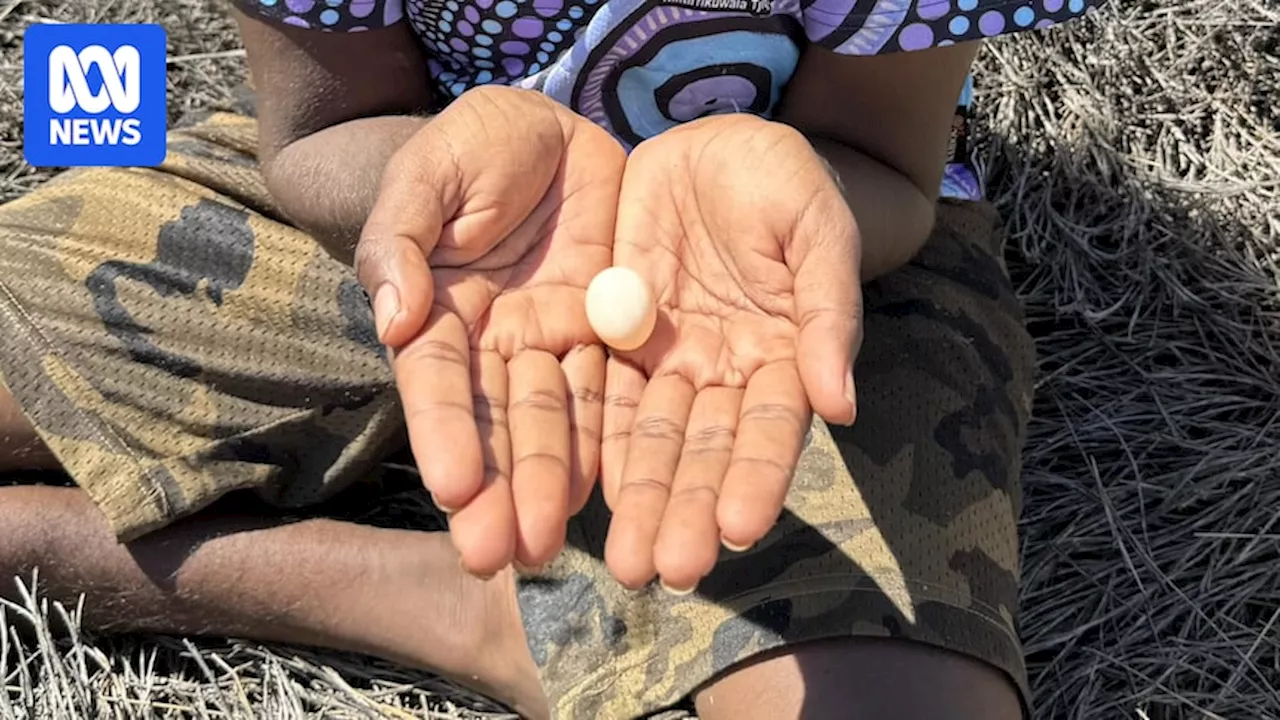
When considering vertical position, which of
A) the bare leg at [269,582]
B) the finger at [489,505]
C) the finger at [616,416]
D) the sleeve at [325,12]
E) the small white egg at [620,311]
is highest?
the sleeve at [325,12]

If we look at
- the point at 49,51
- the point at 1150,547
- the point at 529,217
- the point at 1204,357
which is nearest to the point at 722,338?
the point at 529,217

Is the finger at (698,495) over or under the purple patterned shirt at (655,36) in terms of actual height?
under

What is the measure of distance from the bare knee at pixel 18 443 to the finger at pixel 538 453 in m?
0.77

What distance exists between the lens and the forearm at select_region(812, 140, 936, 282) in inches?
52.8

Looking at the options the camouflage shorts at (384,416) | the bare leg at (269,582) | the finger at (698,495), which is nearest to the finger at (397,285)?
the finger at (698,495)

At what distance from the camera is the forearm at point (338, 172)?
4.41 ft

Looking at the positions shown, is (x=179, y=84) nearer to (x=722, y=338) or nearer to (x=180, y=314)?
(x=180, y=314)

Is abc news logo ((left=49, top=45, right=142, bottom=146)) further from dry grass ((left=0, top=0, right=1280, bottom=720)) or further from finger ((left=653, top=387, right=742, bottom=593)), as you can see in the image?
finger ((left=653, top=387, right=742, bottom=593))

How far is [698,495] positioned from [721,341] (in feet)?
0.67

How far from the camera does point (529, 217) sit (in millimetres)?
1144

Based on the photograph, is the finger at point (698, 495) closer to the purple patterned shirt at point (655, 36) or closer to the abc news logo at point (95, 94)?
the purple patterned shirt at point (655, 36)

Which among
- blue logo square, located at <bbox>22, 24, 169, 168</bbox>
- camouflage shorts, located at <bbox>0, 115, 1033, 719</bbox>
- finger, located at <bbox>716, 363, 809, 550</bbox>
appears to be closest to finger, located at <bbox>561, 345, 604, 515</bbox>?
finger, located at <bbox>716, 363, 809, 550</bbox>

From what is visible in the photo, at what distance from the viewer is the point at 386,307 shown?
0.93m

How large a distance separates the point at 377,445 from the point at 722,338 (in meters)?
0.62
